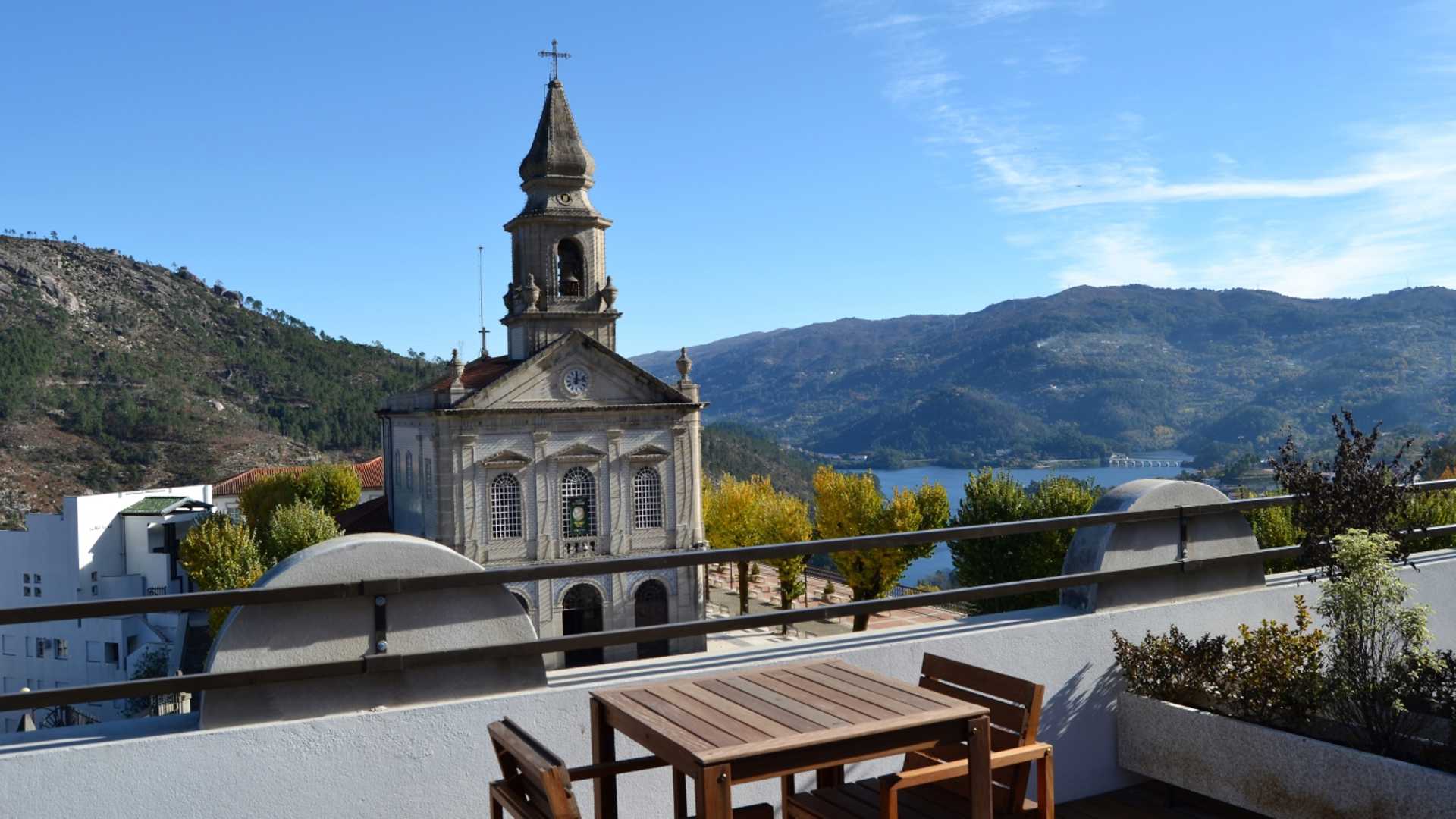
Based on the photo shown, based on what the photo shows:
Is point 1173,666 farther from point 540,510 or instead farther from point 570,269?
point 570,269

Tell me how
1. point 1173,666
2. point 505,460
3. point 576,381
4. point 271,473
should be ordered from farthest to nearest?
1. point 271,473
2. point 576,381
3. point 505,460
4. point 1173,666

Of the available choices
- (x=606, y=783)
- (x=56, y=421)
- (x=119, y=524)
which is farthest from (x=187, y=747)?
(x=56, y=421)

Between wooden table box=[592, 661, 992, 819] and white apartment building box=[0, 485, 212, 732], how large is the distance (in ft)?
175

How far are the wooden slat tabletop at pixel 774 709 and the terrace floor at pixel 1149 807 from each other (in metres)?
A: 1.63

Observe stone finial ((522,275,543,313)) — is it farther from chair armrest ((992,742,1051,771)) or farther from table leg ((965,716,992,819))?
table leg ((965,716,992,819))

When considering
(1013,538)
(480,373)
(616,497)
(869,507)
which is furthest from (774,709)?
(480,373)

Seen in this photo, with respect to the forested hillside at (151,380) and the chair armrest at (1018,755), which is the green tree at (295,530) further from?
the forested hillside at (151,380)

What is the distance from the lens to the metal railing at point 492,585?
3.48m

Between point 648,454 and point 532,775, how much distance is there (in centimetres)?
4135

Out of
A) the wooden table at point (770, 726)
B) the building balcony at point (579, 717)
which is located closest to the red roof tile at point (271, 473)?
the building balcony at point (579, 717)

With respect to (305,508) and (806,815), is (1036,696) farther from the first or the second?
(305,508)

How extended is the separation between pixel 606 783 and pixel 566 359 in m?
39.8

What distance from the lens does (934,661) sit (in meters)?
4.15

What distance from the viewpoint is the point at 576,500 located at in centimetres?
4356
